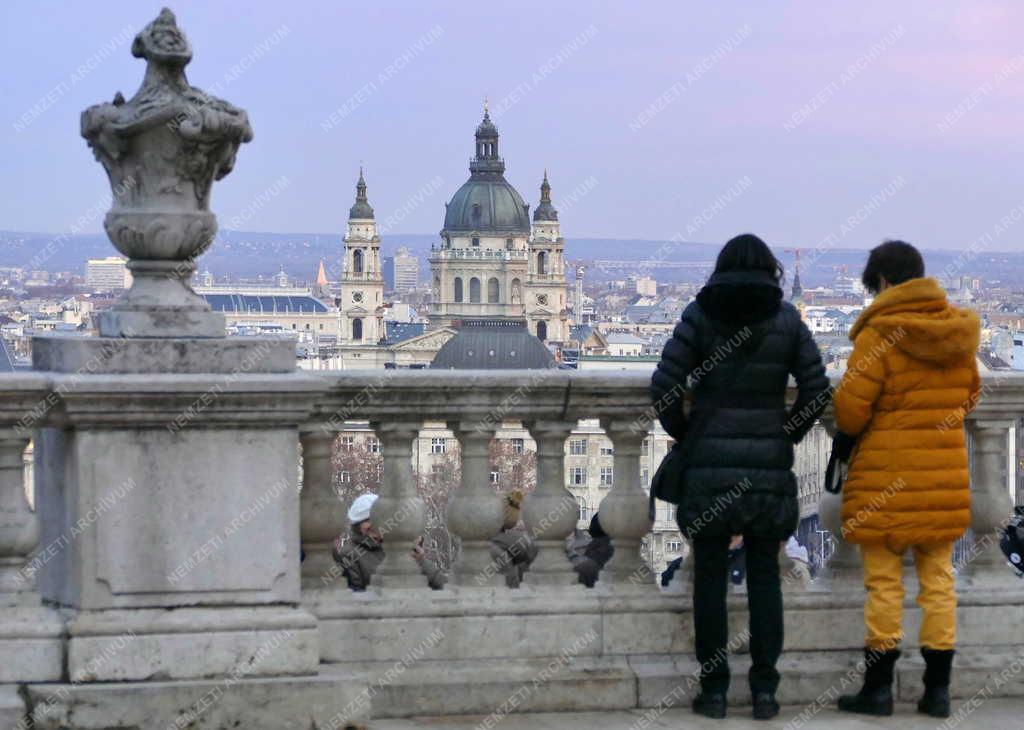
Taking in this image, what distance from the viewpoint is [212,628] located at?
5.86 metres

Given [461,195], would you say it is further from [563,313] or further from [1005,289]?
[1005,289]

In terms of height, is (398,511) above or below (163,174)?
below

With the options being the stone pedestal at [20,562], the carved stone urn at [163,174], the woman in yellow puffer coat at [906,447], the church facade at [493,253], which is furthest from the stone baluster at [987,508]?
the church facade at [493,253]

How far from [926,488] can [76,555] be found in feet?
7.27

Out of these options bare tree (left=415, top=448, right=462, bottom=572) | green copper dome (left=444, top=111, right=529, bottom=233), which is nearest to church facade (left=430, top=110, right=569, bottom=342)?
green copper dome (left=444, top=111, right=529, bottom=233)

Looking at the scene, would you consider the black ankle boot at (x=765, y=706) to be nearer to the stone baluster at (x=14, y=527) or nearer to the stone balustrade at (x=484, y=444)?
the stone balustrade at (x=484, y=444)

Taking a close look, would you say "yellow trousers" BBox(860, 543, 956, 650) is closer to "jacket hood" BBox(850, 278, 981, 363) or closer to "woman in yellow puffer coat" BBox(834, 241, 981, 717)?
"woman in yellow puffer coat" BBox(834, 241, 981, 717)

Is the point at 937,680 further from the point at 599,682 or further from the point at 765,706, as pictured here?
the point at 599,682

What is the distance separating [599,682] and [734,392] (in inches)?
34.6

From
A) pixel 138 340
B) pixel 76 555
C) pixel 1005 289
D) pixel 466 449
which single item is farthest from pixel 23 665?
pixel 1005 289

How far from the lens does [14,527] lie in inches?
233

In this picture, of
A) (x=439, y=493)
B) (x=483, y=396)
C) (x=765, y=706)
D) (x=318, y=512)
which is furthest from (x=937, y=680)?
(x=439, y=493)

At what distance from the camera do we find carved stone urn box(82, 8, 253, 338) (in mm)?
5930

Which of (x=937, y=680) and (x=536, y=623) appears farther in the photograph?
(x=536, y=623)
